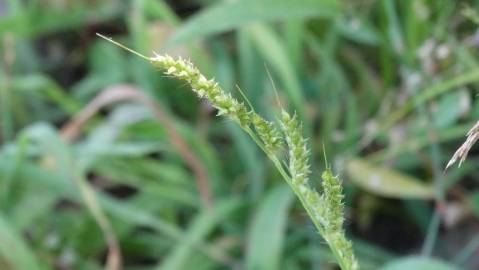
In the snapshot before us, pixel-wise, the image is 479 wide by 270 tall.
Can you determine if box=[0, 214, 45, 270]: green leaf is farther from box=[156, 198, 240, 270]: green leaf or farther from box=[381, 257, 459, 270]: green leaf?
box=[381, 257, 459, 270]: green leaf

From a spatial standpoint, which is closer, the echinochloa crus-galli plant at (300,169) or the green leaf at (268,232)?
the echinochloa crus-galli plant at (300,169)

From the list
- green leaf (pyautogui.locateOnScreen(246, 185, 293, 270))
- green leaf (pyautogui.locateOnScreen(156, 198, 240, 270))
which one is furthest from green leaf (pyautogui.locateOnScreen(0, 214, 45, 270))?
green leaf (pyautogui.locateOnScreen(246, 185, 293, 270))

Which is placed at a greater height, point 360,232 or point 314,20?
point 314,20

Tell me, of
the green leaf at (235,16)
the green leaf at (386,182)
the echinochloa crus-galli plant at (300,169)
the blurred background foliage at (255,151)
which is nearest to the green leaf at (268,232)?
the blurred background foliage at (255,151)

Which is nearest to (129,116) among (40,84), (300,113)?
(40,84)

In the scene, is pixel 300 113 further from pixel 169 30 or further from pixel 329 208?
pixel 329 208

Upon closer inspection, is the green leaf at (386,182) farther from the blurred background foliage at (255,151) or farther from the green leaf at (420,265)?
the green leaf at (420,265)
